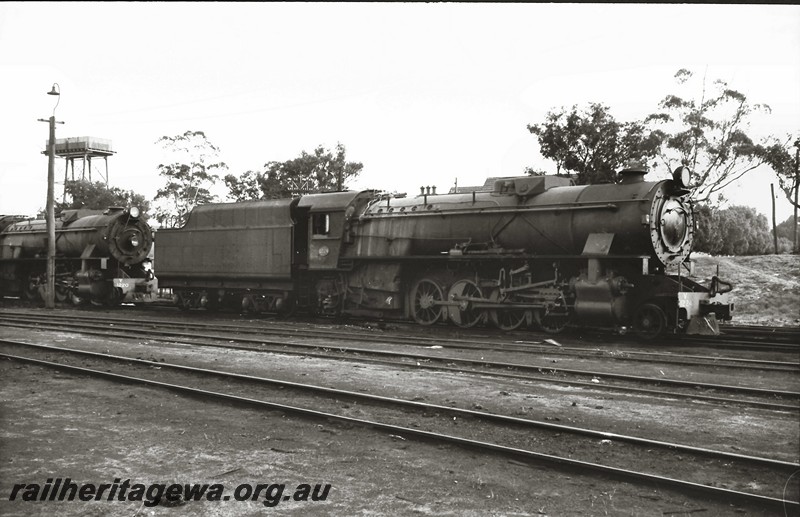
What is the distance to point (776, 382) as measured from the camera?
875 centimetres

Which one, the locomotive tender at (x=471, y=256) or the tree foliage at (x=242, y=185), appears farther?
the tree foliage at (x=242, y=185)

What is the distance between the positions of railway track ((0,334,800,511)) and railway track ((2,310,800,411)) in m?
2.23

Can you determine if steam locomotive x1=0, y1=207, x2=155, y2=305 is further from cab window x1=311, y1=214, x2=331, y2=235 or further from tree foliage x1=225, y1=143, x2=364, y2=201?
tree foliage x1=225, y1=143, x2=364, y2=201

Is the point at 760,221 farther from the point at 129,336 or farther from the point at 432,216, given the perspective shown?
the point at 129,336

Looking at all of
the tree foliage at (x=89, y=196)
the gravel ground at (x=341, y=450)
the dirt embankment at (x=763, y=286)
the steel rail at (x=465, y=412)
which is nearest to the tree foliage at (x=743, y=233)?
the dirt embankment at (x=763, y=286)

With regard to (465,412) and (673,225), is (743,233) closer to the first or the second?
(673,225)

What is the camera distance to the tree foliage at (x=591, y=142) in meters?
22.5

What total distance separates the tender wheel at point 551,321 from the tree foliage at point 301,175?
2542 cm

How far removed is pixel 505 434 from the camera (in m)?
6.13

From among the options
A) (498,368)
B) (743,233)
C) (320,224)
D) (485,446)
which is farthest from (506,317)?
(743,233)

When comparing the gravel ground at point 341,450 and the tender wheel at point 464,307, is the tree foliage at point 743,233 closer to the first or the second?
the tender wheel at point 464,307

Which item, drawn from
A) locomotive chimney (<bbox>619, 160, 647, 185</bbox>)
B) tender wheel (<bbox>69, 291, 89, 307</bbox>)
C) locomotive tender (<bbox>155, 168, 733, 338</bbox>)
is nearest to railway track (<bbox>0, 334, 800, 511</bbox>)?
locomotive tender (<bbox>155, 168, 733, 338</bbox>)

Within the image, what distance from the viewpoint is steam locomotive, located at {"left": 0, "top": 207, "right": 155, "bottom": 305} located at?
2350 centimetres

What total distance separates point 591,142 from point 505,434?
60.5 feet
